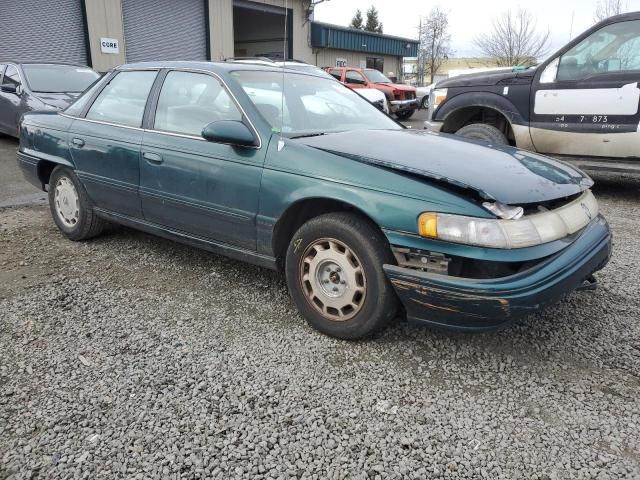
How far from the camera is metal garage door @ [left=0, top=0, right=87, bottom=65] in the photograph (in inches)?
574

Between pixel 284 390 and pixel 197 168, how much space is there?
5.19 ft

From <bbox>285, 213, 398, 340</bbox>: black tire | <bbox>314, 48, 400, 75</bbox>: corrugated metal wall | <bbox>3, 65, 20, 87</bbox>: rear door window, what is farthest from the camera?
<bbox>314, 48, 400, 75</bbox>: corrugated metal wall

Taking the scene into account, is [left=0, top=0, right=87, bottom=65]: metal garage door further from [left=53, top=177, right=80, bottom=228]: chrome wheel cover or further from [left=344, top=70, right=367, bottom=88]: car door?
[left=53, top=177, right=80, bottom=228]: chrome wheel cover

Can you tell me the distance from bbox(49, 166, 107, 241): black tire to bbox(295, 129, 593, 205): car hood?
2.24 m

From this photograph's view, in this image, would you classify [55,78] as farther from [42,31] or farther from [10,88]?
[42,31]

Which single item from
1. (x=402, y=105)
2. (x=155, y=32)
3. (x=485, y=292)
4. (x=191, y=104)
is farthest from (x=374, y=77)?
(x=485, y=292)

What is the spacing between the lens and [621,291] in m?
3.48

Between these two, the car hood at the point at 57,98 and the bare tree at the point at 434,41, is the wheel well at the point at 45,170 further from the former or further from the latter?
the bare tree at the point at 434,41

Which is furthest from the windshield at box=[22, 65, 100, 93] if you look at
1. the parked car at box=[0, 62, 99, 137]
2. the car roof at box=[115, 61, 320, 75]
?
the car roof at box=[115, 61, 320, 75]

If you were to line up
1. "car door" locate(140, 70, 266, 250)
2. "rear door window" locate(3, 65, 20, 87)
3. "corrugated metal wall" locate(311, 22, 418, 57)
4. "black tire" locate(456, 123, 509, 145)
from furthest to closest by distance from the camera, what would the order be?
"corrugated metal wall" locate(311, 22, 418, 57), "rear door window" locate(3, 65, 20, 87), "black tire" locate(456, 123, 509, 145), "car door" locate(140, 70, 266, 250)

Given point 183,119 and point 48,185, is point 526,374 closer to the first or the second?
point 183,119

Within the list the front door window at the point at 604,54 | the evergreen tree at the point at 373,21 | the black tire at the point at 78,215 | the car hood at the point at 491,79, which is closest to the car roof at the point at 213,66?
the black tire at the point at 78,215

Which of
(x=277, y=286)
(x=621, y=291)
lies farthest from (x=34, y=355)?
(x=621, y=291)

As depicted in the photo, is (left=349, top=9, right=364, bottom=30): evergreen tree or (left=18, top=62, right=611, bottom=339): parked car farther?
(left=349, top=9, right=364, bottom=30): evergreen tree
